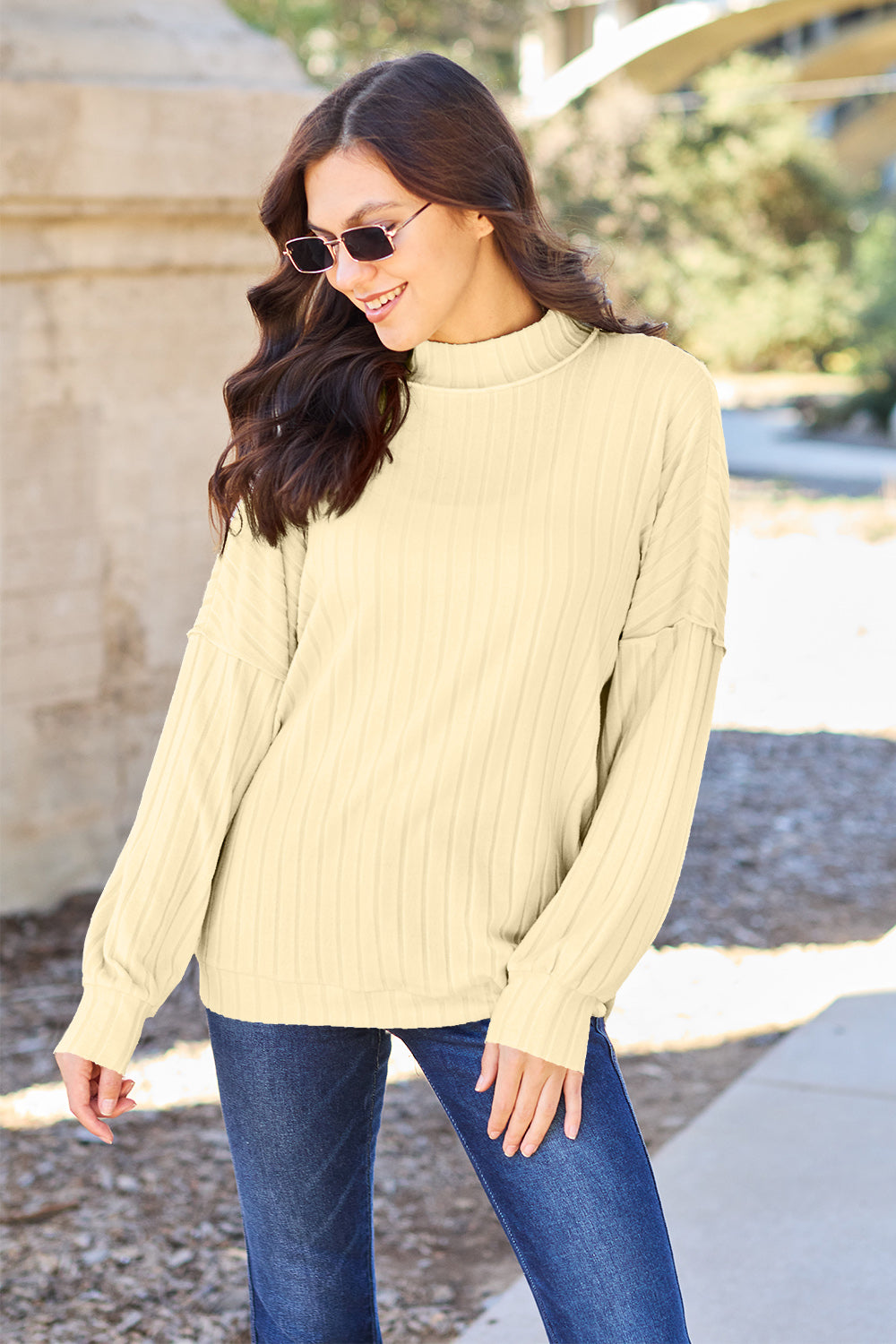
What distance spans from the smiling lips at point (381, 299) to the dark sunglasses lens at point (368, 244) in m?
0.05

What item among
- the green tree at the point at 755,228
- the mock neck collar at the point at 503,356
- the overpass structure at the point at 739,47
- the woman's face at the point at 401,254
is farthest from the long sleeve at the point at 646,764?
the overpass structure at the point at 739,47

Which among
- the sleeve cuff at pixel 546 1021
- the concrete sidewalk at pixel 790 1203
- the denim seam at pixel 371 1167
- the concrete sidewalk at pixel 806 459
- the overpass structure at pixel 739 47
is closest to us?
the sleeve cuff at pixel 546 1021

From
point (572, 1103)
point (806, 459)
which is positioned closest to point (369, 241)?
point (572, 1103)

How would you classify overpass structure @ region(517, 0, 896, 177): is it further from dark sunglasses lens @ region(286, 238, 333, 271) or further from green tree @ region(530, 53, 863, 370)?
dark sunglasses lens @ region(286, 238, 333, 271)

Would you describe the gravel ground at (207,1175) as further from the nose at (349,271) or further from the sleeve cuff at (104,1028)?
the nose at (349,271)

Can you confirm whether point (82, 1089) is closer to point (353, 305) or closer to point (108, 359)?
point (353, 305)

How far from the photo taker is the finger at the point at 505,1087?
171cm


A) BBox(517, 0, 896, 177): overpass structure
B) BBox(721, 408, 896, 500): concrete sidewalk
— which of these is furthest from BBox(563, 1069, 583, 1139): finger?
BBox(517, 0, 896, 177): overpass structure

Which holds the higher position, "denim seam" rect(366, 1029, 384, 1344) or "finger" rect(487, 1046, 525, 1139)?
"finger" rect(487, 1046, 525, 1139)

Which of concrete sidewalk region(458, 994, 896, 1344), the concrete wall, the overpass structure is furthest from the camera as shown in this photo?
the overpass structure

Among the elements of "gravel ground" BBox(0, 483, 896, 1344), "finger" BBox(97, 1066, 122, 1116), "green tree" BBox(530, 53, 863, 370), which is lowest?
"gravel ground" BBox(0, 483, 896, 1344)

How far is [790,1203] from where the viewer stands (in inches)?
135

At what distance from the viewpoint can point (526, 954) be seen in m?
Answer: 1.76

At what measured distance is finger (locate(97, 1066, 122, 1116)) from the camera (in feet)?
6.26
